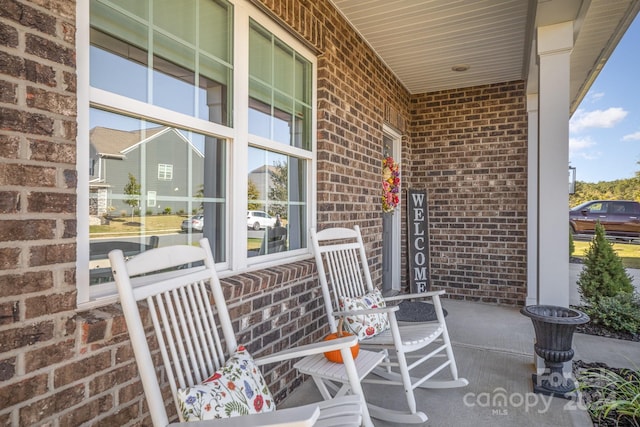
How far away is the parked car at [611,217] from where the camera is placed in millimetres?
10875

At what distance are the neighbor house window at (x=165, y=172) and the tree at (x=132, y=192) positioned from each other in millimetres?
127

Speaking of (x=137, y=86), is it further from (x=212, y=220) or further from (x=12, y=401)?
(x=12, y=401)

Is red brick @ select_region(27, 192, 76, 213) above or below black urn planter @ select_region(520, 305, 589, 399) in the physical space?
above

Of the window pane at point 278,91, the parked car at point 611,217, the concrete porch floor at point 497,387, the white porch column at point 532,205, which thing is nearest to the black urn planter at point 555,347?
the concrete porch floor at point 497,387

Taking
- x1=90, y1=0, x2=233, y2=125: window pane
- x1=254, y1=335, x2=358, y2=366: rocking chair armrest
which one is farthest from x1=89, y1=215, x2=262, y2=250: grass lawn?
x1=254, y1=335, x2=358, y2=366: rocking chair armrest

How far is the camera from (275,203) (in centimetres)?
264

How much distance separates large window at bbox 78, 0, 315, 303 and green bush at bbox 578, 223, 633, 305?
3.62 meters

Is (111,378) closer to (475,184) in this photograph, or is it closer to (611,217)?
(475,184)

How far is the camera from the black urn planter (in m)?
2.44

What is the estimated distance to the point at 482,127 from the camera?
4.98 metres

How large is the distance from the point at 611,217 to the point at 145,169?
13.1 metres

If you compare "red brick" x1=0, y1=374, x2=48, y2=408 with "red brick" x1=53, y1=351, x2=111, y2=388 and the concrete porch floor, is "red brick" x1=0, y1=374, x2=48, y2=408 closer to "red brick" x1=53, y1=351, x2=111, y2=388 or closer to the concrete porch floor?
"red brick" x1=53, y1=351, x2=111, y2=388

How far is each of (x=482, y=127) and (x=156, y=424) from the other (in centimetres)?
491

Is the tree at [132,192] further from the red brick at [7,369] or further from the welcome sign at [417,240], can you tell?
the welcome sign at [417,240]
